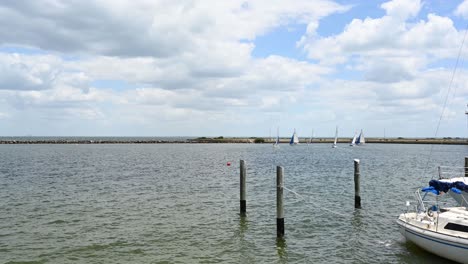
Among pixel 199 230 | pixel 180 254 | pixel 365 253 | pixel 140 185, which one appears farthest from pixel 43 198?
pixel 365 253

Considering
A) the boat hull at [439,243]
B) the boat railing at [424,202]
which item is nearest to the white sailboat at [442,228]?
the boat hull at [439,243]

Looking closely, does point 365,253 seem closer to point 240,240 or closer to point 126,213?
point 240,240

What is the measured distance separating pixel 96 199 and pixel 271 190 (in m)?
14.9

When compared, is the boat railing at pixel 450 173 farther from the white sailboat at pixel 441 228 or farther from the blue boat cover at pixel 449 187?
the white sailboat at pixel 441 228

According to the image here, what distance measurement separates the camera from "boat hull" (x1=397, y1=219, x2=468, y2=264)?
619 inches

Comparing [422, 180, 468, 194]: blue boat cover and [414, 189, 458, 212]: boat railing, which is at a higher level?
[422, 180, 468, 194]: blue boat cover

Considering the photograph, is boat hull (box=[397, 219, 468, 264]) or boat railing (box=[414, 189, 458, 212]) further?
boat railing (box=[414, 189, 458, 212])

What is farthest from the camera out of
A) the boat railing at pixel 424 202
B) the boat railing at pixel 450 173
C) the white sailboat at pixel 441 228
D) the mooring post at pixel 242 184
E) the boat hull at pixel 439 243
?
Answer: the mooring post at pixel 242 184

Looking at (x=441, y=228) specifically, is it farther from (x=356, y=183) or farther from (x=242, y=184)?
(x=242, y=184)

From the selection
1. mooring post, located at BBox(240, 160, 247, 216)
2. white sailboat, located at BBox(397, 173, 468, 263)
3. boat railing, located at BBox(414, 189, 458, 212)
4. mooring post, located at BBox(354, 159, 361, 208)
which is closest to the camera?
white sailboat, located at BBox(397, 173, 468, 263)

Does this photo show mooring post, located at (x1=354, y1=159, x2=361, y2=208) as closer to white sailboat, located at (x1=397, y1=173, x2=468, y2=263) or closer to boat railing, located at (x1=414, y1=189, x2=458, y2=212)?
boat railing, located at (x1=414, y1=189, x2=458, y2=212)

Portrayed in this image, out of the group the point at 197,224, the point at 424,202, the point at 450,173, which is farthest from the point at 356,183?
the point at 197,224

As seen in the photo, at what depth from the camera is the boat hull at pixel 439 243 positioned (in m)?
15.7

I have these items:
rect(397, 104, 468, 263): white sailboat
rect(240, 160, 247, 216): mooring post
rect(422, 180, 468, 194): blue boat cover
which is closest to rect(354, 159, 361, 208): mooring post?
rect(397, 104, 468, 263): white sailboat
